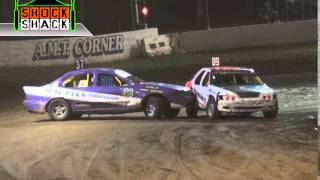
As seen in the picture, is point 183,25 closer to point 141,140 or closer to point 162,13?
point 162,13

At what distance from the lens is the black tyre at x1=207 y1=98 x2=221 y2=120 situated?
1648 centimetres

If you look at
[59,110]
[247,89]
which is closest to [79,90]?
[59,110]

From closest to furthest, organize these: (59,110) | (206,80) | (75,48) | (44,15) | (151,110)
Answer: (151,110), (206,80), (59,110), (44,15), (75,48)

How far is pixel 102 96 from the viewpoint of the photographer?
17.5 metres

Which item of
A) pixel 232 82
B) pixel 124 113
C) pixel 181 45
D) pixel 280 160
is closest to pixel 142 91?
pixel 124 113

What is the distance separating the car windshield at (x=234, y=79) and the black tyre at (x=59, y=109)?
13.6 ft

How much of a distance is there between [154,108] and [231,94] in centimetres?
216

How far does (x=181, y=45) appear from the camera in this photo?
35938 millimetres

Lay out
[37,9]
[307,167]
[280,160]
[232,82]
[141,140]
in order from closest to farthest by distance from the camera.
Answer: [307,167] → [280,160] → [141,140] → [232,82] → [37,9]

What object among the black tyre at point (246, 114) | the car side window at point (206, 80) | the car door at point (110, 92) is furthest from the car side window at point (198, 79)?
the car door at point (110, 92)

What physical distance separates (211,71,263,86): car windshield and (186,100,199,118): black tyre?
2.92 feet

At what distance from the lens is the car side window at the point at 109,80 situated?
57.2 feet

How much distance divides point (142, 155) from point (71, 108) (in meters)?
6.57

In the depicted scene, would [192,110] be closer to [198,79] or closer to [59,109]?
[198,79]
